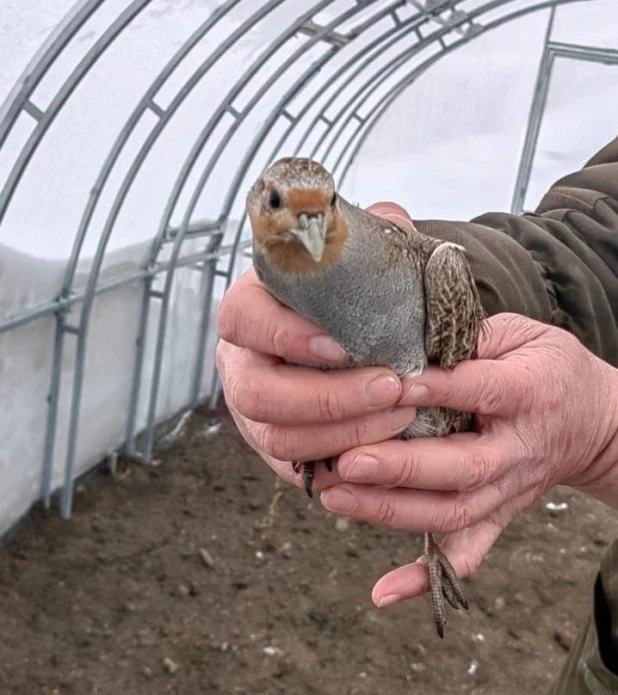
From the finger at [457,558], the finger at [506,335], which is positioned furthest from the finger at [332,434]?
the finger at [457,558]

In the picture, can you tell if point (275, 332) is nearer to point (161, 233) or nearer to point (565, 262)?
point (565, 262)

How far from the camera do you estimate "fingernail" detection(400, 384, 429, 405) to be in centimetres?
187

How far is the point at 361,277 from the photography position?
180 centimetres

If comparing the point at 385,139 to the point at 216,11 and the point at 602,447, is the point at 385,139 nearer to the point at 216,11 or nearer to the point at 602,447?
the point at 216,11

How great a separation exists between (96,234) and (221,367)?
405 cm

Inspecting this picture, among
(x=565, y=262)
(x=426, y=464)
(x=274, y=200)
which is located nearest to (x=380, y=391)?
(x=426, y=464)

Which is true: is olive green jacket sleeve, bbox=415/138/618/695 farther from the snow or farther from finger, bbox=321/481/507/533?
the snow

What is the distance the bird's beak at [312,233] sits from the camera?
166 centimetres

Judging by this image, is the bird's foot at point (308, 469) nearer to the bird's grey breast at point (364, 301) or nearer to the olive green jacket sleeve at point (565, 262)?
the bird's grey breast at point (364, 301)

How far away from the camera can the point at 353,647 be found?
5059mm

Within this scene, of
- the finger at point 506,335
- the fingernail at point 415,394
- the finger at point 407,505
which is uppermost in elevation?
the finger at point 506,335

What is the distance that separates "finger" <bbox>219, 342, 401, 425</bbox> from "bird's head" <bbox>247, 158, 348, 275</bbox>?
244mm

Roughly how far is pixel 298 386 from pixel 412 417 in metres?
0.31

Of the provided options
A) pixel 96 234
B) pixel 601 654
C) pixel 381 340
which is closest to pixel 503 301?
pixel 381 340
